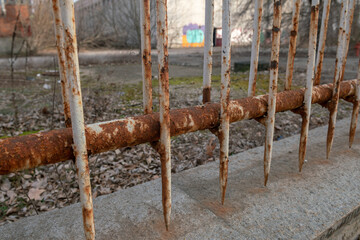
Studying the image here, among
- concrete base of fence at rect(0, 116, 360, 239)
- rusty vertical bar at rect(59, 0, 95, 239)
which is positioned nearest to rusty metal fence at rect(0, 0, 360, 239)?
rusty vertical bar at rect(59, 0, 95, 239)

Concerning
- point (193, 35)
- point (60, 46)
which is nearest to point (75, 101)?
point (60, 46)

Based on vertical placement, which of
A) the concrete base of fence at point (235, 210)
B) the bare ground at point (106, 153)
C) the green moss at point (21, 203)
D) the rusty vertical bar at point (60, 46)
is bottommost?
the green moss at point (21, 203)

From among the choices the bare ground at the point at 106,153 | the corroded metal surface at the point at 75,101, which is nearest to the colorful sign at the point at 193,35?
the bare ground at the point at 106,153

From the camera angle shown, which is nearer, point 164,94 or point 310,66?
point 164,94

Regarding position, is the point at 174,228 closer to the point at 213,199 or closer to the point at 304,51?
the point at 213,199

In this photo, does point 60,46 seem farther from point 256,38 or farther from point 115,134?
point 256,38

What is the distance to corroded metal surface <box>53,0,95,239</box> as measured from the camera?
2.60 feet

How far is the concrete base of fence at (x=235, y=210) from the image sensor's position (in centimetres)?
125

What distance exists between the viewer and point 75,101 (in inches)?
33.9

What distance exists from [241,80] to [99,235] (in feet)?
21.4

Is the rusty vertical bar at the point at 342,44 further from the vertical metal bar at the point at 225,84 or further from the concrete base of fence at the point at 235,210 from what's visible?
the vertical metal bar at the point at 225,84

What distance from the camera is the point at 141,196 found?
154 centimetres

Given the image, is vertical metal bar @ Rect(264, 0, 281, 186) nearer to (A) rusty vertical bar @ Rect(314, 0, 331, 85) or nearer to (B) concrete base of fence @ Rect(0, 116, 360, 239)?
(B) concrete base of fence @ Rect(0, 116, 360, 239)

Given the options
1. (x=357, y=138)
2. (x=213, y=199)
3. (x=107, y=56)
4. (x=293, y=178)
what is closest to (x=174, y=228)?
(x=213, y=199)
